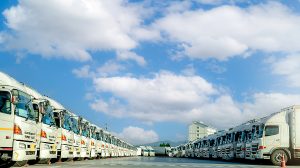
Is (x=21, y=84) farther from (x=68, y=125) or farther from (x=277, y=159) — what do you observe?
(x=277, y=159)

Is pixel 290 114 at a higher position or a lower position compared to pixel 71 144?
higher

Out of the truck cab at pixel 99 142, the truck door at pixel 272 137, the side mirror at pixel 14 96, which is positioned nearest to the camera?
the side mirror at pixel 14 96

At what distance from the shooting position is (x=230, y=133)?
44.5 m

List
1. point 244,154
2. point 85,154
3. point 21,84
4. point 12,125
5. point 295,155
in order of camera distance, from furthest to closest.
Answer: point 244,154 → point 85,154 → point 295,155 → point 21,84 → point 12,125

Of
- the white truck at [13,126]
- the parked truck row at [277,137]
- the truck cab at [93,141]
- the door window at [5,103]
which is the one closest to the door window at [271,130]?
the parked truck row at [277,137]

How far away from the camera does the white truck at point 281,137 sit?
1211 inches

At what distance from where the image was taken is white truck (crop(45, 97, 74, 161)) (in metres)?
25.0

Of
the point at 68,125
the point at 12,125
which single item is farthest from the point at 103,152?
the point at 12,125

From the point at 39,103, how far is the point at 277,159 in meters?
Result: 17.2

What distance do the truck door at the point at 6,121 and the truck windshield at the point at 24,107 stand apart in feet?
1.88

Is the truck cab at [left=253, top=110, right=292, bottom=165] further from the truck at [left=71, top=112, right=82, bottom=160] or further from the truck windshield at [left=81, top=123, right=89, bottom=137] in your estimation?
the truck windshield at [left=81, top=123, right=89, bottom=137]

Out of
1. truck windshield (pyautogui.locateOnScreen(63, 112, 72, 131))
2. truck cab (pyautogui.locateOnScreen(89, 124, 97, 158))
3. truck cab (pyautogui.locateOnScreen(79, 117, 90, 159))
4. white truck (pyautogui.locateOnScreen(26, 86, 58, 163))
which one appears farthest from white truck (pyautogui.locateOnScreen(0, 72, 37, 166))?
truck cab (pyautogui.locateOnScreen(89, 124, 97, 158))

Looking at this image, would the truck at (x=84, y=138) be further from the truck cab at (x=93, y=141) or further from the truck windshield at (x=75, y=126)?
the truck cab at (x=93, y=141)

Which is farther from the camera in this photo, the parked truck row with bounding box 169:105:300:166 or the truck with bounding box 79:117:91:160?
the truck with bounding box 79:117:91:160
